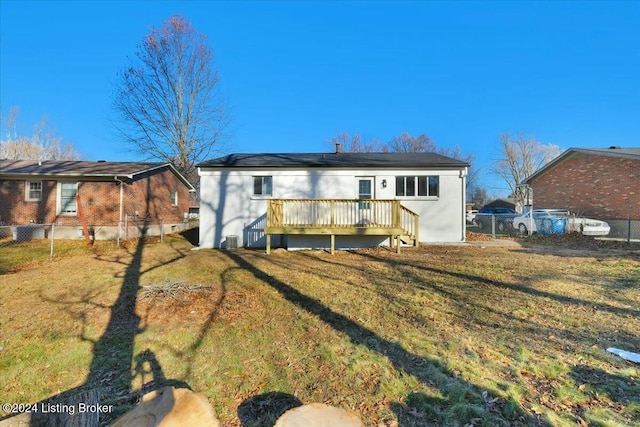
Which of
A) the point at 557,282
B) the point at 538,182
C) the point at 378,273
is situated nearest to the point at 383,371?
the point at 378,273

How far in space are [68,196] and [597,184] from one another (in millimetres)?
28051

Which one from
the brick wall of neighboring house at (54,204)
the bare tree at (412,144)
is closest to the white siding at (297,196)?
the brick wall of neighboring house at (54,204)

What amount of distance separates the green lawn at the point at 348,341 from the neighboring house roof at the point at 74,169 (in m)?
8.20

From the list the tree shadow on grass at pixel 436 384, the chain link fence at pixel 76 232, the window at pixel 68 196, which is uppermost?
the window at pixel 68 196

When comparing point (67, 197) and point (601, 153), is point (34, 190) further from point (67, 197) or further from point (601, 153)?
point (601, 153)

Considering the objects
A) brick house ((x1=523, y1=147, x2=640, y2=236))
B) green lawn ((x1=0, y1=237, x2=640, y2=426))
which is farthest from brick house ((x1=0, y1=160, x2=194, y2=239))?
brick house ((x1=523, y1=147, x2=640, y2=236))

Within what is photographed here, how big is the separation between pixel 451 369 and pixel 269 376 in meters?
1.96

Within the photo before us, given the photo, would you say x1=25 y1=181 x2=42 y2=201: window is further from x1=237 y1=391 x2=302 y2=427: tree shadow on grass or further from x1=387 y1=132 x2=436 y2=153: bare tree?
x1=387 y1=132 x2=436 y2=153: bare tree

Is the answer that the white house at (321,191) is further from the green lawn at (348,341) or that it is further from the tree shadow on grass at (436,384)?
the tree shadow on grass at (436,384)

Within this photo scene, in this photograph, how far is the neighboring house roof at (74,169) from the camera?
47.9 ft

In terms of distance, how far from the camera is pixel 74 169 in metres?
15.4

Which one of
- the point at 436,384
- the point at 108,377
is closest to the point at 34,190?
the point at 108,377

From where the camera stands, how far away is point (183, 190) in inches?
854

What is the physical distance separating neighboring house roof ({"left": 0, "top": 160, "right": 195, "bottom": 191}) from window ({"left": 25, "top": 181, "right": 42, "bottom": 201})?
517mm
